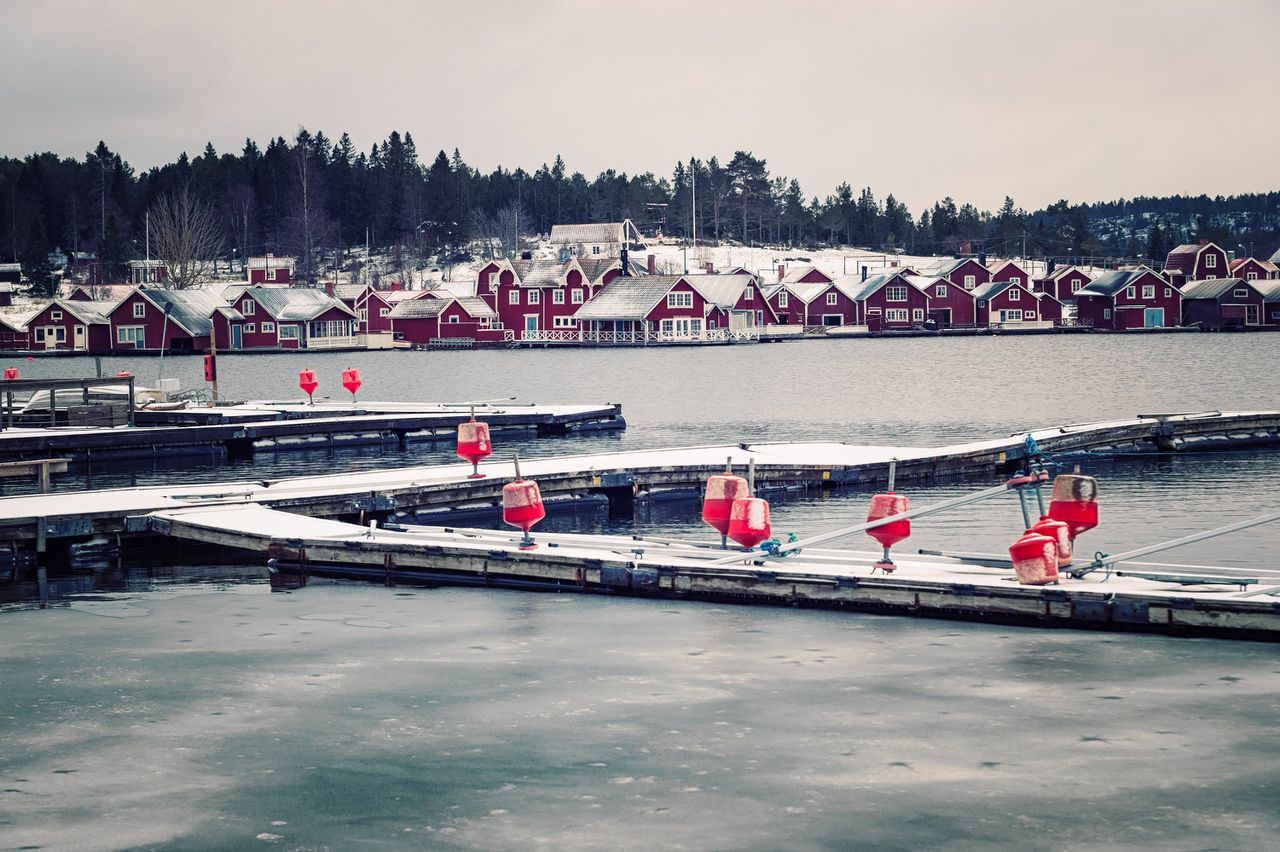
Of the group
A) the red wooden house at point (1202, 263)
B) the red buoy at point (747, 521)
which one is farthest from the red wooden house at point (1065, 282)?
the red buoy at point (747, 521)

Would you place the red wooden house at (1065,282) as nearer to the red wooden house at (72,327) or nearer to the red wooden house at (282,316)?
the red wooden house at (282,316)

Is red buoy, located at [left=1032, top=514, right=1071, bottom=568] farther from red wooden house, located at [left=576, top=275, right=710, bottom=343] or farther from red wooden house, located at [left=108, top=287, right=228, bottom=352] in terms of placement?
red wooden house, located at [left=108, top=287, right=228, bottom=352]

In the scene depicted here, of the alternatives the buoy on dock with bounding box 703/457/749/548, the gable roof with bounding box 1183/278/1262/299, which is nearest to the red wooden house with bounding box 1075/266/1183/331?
the gable roof with bounding box 1183/278/1262/299

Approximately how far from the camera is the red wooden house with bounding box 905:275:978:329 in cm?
13762

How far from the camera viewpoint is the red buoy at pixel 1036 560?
57.9 feet

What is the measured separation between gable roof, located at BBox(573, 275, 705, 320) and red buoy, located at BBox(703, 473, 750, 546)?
96.2 m

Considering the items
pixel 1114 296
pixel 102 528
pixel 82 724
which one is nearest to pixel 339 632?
pixel 82 724

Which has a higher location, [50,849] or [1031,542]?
[1031,542]

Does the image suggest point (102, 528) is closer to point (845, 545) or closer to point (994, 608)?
point (845, 545)

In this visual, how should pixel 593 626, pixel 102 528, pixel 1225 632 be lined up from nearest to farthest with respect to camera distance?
pixel 1225 632 → pixel 593 626 → pixel 102 528

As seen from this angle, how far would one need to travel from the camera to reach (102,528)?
2373 cm

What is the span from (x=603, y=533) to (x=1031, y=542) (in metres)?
10.9

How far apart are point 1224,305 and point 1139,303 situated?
7.60m

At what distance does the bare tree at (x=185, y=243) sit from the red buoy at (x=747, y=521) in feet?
406
